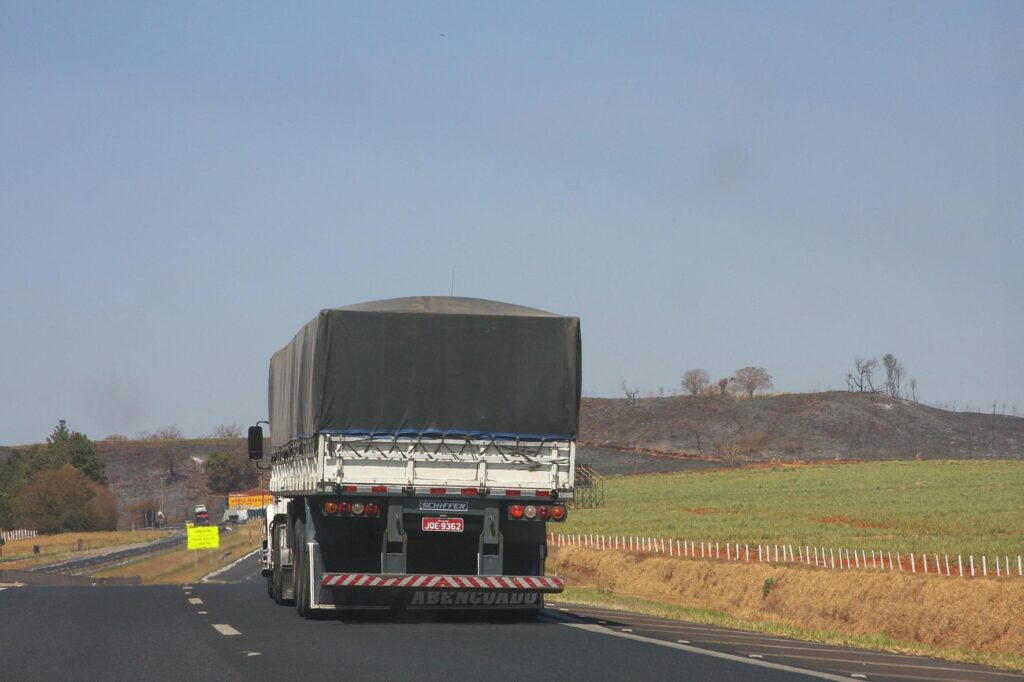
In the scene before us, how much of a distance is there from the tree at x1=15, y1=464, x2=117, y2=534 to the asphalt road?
145398mm

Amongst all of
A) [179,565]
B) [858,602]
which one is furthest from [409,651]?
[179,565]

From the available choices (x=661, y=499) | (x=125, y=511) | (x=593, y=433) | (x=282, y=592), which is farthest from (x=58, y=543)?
(x=282, y=592)

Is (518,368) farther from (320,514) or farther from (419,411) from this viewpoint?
(320,514)

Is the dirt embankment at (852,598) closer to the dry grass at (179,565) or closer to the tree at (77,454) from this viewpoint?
the dry grass at (179,565)

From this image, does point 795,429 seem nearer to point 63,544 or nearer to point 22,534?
point 63,544

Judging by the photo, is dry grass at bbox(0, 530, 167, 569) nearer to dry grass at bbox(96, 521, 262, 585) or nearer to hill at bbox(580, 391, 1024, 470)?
dry grass at bbox(96, 521, 262, 585)

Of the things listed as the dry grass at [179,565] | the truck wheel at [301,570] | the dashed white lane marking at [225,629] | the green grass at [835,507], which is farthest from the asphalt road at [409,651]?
the dry grass at [179,565]

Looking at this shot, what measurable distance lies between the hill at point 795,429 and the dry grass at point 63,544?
49.1 metres

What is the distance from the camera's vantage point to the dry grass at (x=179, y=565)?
80.0 meters

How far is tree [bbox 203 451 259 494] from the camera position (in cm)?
19438

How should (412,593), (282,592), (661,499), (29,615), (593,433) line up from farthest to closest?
(593,433)
(661,499)
(282,592)
(29,615)
(412,593)

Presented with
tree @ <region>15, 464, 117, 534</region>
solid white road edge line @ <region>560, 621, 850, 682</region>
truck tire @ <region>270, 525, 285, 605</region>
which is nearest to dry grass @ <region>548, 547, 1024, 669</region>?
solid white road edge line @ <region>560, 621, 850, 682</region>

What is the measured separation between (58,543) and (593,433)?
67051 millimetres

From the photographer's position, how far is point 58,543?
14425cm
